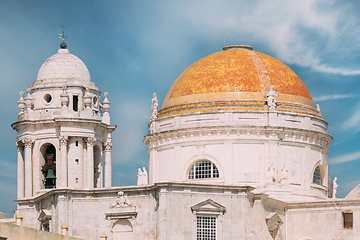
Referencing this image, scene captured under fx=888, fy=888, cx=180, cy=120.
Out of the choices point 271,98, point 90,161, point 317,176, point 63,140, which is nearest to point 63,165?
point 63,140

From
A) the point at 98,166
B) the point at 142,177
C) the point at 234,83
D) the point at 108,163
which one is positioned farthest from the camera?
the point at 142,177

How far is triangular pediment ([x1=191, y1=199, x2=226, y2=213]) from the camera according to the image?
63.3m

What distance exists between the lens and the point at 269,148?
2985 inches

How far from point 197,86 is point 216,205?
17421 mm

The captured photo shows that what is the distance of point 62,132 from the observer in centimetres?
6606

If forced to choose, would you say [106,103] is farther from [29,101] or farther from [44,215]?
[44,215]

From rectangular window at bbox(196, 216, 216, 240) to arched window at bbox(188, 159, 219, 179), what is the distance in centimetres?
1227

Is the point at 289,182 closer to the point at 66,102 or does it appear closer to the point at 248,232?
the point at 248,232

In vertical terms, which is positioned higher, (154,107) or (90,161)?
(154,107)

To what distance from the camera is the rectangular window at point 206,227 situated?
63438mm

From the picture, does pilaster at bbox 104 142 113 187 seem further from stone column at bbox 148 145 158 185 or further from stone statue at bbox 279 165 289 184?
stone statue at bbox 279 165 289 184

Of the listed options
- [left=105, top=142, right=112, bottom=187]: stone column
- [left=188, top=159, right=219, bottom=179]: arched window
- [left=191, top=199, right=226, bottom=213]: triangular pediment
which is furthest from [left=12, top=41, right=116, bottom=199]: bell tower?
[left=188, top=159, right=219, bottom=179]: arched window

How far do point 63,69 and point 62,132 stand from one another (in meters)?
5.48

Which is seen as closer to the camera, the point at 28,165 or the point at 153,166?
the point at 28,165
